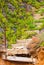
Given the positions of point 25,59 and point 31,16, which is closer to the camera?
point 25,59

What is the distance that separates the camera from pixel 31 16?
23938mm

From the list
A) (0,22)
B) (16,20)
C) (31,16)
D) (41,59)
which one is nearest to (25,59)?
(41,59)

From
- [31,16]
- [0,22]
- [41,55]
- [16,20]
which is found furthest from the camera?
[31,16]

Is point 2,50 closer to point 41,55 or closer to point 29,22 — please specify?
point 41,55

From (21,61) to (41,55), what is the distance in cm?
110

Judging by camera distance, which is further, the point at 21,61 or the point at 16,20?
the point at 16,20

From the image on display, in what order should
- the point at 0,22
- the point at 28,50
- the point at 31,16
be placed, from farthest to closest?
1. the point at 31,16
2. the point at 0,22
3. the point at 28,50

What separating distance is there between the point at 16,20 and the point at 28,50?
12.8 meters

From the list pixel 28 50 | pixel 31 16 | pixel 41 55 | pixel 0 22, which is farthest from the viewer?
pixel 31 16

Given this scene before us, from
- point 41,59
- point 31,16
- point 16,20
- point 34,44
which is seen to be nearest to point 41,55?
point 41,59

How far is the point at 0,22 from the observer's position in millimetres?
20641

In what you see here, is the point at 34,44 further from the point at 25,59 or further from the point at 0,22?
the point at 0,22

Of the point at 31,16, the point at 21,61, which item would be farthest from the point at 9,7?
the point at 21,61

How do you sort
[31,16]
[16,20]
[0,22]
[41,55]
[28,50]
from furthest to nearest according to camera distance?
[31,16] < [16,20] < [0,22] < [28,50] < [41,55]
